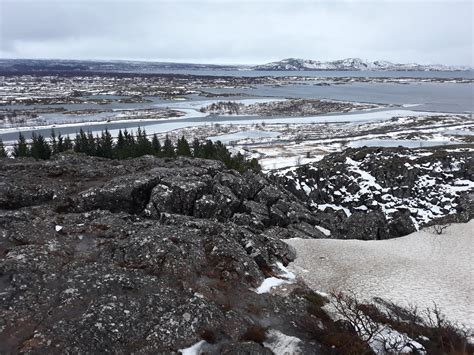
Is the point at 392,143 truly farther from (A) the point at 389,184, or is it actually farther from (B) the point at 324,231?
(B) the point at 324,231

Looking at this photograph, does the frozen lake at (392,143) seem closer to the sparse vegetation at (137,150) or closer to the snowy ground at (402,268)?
the sparse vegetation at (137,150)

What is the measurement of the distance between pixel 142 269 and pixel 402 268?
16985mm

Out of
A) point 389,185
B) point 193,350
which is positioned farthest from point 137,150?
point 193,350

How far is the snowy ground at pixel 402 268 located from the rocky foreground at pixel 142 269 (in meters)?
2.50

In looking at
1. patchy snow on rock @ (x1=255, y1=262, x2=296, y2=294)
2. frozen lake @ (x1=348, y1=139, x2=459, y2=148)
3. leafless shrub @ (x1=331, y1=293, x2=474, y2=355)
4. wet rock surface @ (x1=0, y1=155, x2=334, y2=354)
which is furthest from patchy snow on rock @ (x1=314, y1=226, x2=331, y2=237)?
frozen lake @ (x1=348, y1=139, x2=459, y2=148)

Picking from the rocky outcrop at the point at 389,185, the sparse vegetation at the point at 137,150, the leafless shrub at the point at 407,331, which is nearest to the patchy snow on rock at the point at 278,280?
the leafless shrub at the point at 407,331

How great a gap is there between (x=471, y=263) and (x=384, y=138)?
98.4m

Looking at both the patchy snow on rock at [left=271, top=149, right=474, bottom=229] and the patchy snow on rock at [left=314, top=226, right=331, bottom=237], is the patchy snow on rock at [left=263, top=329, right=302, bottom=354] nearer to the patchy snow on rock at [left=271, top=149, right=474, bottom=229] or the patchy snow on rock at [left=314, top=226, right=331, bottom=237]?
the patchy snow on rock at [left=314, top=226, right=331, bottom=237]

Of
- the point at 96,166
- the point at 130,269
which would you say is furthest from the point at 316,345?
the point at 96,166

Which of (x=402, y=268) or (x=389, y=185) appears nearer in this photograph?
(x=402, y=268)

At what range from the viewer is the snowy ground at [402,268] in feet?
70.2

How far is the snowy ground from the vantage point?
21391 mm

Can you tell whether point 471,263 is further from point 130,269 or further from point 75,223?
point 75,223

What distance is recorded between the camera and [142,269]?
2002 centimetres
